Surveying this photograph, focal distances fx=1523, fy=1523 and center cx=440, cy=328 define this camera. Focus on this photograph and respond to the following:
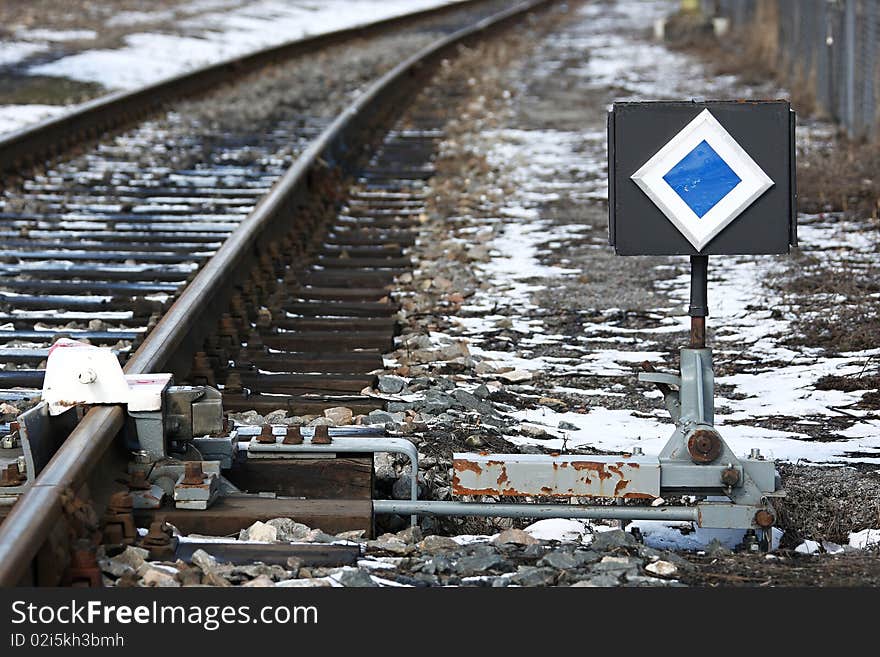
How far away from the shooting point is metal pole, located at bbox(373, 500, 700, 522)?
402 cm

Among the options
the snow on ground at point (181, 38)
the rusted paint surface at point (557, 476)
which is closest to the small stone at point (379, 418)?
the rusted paint surface at point (557, 476)

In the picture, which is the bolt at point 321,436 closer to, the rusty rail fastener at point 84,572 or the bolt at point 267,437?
the bolt at point 267,437

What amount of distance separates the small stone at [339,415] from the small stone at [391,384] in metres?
0.34

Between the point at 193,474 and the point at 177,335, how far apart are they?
1.34 meters

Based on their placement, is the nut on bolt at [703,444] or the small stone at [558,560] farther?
the nut on bolt at [703,444]

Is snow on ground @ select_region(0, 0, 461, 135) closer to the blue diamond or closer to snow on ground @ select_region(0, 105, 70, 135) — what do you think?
snow on ground @ select_region(0, 105, 70, 135)

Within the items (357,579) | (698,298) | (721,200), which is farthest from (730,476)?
(357,579)

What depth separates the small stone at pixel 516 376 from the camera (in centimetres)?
568

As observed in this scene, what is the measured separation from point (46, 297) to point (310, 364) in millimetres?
1537

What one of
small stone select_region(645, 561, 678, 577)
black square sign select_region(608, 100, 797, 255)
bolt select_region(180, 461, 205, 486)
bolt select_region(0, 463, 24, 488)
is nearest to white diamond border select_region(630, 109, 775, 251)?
black square sign select_region(608, 100, 797, 255)

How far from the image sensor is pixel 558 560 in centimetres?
374

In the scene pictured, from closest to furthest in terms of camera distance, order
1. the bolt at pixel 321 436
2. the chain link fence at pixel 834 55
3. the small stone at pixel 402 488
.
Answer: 1. the bolt at pixel 321 436
2. the small stone at pixel 402 488
3. the chain link fence at pixel 834 55

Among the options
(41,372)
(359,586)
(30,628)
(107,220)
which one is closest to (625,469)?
(359,586)

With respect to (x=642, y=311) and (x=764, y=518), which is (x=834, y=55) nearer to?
(x=642, y=311)
